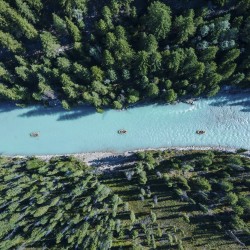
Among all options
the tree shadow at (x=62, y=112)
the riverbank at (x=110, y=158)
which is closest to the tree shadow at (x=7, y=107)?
the tree shadow at (x=62, y=112)

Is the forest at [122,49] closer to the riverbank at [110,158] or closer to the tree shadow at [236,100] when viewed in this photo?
the tree shadow at [236,100]

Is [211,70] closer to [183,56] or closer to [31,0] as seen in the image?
[183,56]

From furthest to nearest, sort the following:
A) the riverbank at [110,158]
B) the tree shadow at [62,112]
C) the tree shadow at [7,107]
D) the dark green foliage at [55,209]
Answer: the tree shadow at [7,107]
the tree shadow at [62,112]
the riverbank at [110,158]
the dark green foliage at [55,209]

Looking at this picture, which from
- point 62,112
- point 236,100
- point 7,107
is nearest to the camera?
point 236,100

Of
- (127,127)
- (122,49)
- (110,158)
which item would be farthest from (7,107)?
(122,49)

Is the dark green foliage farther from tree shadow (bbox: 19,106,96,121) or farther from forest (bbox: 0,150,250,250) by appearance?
tree shadow (bbox: 19,106,96,121)

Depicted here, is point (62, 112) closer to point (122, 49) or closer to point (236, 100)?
point (122, 49)

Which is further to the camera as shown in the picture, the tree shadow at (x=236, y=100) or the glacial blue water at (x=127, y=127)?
the glacial blue water at (x=127, y=127)
